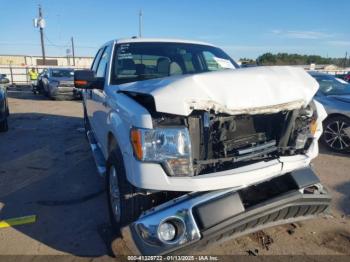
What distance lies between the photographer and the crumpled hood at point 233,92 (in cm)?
254

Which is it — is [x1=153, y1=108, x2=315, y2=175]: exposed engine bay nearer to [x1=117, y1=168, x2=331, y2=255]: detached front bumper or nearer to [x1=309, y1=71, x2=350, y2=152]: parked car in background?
[x1=117, y1=168, x2=331, y2=255]: detached front bumper

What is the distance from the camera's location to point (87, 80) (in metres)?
4.08

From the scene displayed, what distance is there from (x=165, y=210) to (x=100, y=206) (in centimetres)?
187

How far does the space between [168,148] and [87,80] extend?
6.43 feet

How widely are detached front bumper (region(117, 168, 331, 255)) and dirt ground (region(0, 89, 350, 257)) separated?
656 millimetres

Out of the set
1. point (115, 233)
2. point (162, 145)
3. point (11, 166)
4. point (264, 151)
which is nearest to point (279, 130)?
point (264, 151)

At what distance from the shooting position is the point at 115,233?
11.0ft

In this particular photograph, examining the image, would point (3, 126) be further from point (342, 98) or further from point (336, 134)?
point (342, 98)

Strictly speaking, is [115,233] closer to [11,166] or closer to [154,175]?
[154,175]

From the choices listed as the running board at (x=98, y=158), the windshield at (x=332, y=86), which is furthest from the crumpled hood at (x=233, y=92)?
the windshield at (x=332, y=86)

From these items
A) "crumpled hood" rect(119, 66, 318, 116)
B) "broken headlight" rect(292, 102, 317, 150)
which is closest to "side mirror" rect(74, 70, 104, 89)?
"crumpled hood" rect(119, 66, 318, 116)

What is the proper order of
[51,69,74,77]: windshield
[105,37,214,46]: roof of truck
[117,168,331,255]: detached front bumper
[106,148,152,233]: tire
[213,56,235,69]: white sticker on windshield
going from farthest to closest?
[51,69,74,77]: windshield → [213,56,235,69]: white sticker on windshield → [105,37,214,46]: roof of truck → [106,148,152,233]: tire → [117,168,331,255]: detached front bumper

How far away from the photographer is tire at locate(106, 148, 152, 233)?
8.98 feet

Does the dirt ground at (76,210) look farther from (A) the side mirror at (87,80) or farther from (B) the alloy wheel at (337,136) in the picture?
(A) the side mirror at (87,80)
